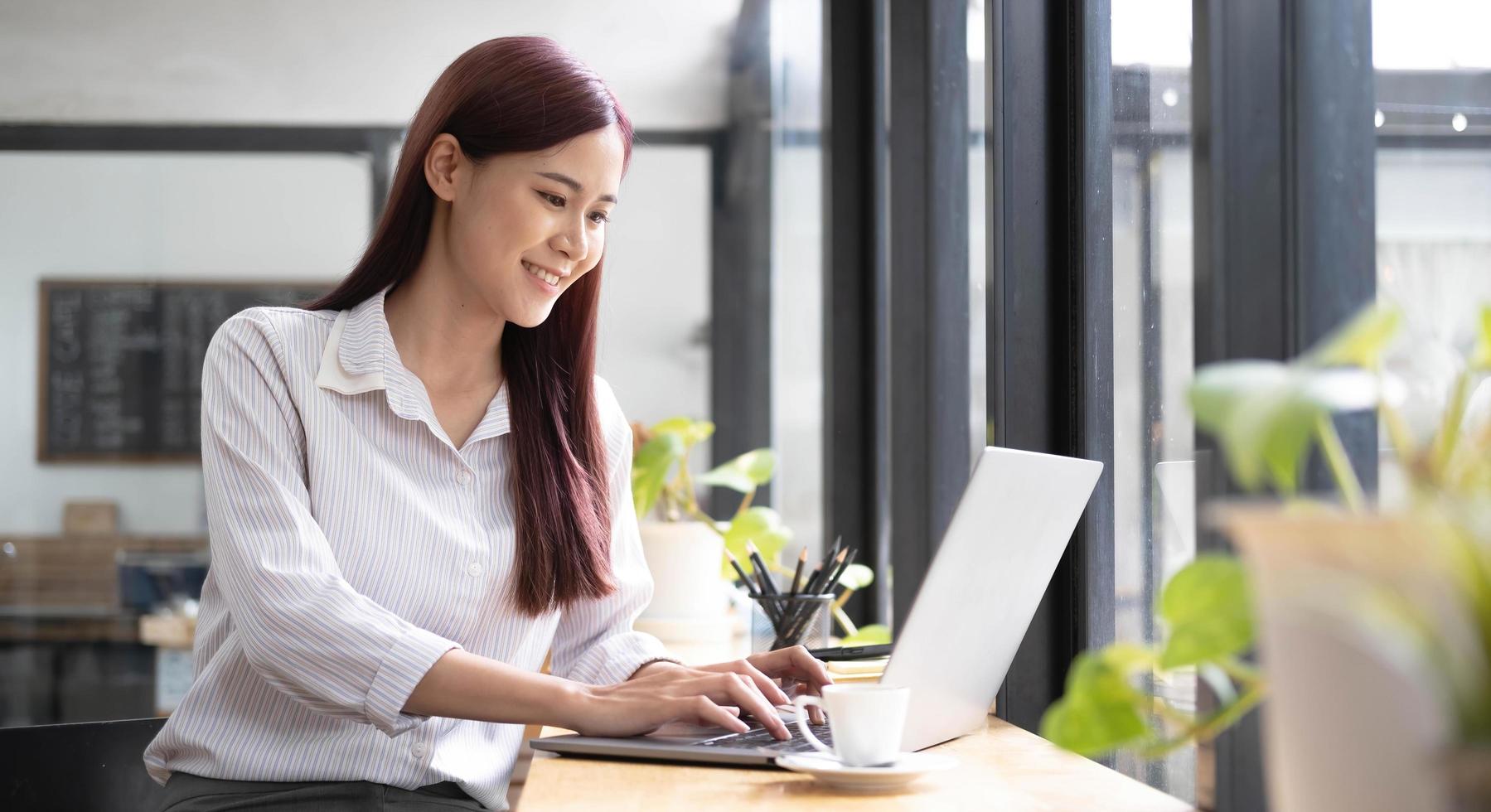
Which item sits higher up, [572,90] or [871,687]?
[572,90]

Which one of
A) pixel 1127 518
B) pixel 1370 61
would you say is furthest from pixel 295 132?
pixel 1370 61

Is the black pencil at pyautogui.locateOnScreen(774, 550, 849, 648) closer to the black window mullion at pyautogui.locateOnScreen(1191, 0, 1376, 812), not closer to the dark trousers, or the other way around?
the dark trousers

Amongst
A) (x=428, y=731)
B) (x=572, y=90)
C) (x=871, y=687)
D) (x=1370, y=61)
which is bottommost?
(x=428, y=731)

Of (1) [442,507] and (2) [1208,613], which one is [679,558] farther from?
(2) [1208,613]

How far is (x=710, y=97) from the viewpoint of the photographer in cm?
349

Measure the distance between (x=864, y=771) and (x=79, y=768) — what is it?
102 cm

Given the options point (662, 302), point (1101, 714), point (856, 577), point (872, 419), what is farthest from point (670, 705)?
point (662, 302)

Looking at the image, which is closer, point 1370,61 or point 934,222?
point 1370,61

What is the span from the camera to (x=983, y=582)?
101cm

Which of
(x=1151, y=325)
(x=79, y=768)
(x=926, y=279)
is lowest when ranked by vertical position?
(x=79, y=768)

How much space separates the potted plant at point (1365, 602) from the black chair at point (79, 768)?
132 cm

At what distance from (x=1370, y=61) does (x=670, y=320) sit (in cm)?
259

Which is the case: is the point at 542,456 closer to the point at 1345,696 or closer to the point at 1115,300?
the point at 1115,300

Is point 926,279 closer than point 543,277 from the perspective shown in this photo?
No
